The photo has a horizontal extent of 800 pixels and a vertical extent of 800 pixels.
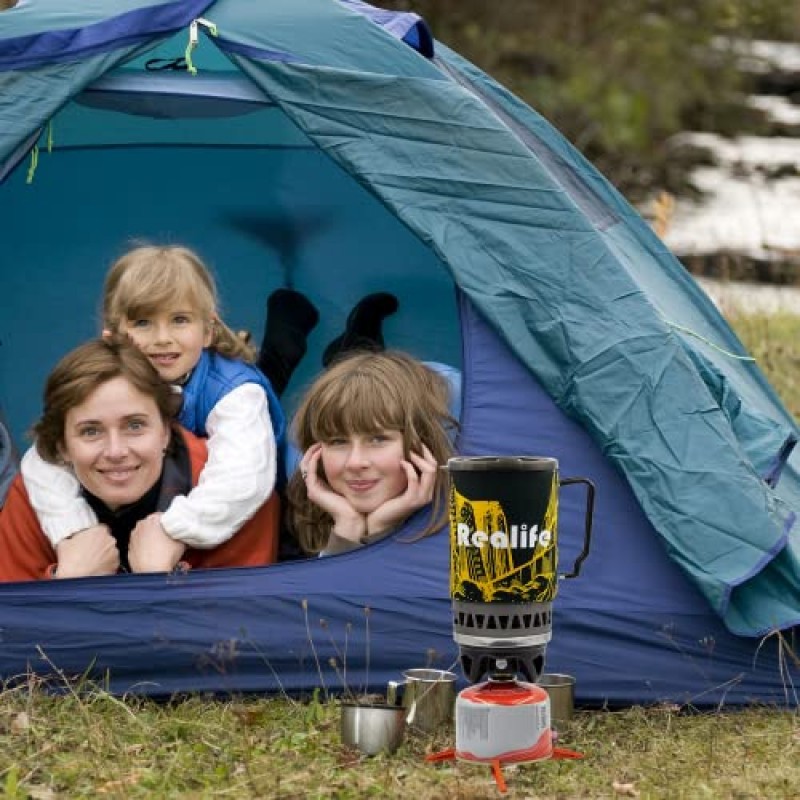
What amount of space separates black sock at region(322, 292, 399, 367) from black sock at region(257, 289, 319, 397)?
3.8 inches

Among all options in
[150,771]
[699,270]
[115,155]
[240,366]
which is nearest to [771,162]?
[699,270]

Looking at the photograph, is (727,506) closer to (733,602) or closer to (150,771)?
(733,602)

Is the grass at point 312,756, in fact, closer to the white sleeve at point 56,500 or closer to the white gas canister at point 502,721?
the white gas canister at point 502,721

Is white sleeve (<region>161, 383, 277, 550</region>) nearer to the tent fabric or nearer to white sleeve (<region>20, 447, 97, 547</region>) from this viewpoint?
white sleeve (<region>20, 447, 97, 547</region>)

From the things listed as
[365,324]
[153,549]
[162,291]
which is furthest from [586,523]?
[365,324]

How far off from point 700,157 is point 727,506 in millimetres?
10641

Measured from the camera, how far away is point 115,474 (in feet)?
10.8

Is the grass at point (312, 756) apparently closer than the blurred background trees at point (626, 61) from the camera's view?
Yes

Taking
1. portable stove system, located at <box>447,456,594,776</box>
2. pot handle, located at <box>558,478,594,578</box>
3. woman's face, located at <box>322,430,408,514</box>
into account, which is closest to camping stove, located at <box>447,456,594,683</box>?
portable stove system, located at <box>447,456,594,776</box>

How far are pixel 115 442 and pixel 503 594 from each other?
3.19 feet

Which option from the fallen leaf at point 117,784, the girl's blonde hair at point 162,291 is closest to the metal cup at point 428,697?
the fallen leaf at point 117,784

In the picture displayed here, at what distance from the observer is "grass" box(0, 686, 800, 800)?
2715mm

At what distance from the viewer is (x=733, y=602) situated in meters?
3.05

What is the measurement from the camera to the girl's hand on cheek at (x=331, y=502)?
3.26 m
